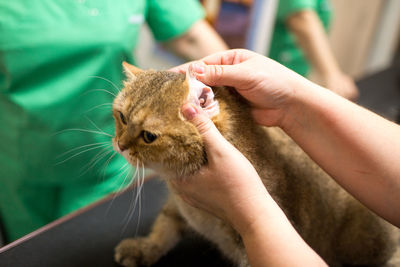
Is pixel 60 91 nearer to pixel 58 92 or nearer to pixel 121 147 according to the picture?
pixel 58 92

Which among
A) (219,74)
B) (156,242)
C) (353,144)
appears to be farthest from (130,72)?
(353,144)

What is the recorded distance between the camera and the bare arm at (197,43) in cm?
130

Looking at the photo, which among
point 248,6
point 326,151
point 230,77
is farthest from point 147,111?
point 248,6

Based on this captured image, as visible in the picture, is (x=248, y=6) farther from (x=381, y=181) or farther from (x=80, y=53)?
(x=381, y=181)

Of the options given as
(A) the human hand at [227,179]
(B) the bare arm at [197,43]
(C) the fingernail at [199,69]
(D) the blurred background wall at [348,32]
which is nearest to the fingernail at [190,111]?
(A) the human hand at [227,179]

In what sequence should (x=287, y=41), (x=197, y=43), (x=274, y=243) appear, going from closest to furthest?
(x=274, y=243) → (x=197, y=43) → (x=287, y=41)

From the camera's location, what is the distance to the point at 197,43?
1315mm

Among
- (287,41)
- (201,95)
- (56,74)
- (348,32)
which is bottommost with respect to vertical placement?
(348,32)

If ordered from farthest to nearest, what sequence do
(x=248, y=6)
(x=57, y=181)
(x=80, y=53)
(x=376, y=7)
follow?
(x=376, y=7), (x=248, y=6), (x=57, y=181), (x=80, y=53)

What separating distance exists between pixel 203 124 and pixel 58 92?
23.7 inches

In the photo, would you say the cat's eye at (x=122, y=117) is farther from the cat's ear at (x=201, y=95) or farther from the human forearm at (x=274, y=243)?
the human forearm at (x=274, y=243)

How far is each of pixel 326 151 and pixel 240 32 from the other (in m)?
1.84

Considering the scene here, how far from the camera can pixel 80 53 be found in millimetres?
1030

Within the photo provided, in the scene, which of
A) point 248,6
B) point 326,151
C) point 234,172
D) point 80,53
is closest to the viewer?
point 234,172
